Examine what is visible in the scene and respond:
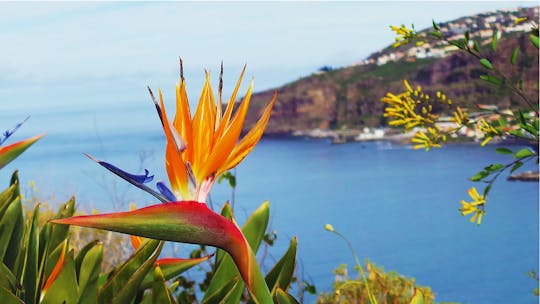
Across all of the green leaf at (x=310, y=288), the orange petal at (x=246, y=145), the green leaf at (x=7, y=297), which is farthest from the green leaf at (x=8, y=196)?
the green leaf at (x=310, y=288)

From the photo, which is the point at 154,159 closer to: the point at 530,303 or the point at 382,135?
the point at 530,303

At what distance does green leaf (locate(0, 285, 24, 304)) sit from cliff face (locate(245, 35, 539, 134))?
1660 centimetres

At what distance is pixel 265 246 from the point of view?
8.86ft

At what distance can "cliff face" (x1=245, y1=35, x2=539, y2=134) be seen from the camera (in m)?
19.1

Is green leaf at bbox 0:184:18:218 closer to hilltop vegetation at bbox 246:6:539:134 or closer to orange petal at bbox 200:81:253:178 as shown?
orange petal at bbox 200:81:253:178

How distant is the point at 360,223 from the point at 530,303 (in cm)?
818

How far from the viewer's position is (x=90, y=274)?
125 cm

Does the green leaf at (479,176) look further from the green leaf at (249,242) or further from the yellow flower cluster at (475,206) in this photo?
the green leaf at (249,242)

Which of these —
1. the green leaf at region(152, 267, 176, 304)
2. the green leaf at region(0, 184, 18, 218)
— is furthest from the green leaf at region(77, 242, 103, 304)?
the green leaf at region(0, 184, 18, 218)

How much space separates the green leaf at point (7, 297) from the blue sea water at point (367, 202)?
0.80ft

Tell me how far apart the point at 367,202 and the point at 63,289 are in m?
13.6

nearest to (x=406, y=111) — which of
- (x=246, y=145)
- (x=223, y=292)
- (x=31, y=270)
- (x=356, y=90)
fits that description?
(x=223, y=292)

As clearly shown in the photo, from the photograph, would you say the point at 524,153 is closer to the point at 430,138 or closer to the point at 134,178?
the point at 430,138

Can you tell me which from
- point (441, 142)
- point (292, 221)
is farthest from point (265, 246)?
point (292, 221)
